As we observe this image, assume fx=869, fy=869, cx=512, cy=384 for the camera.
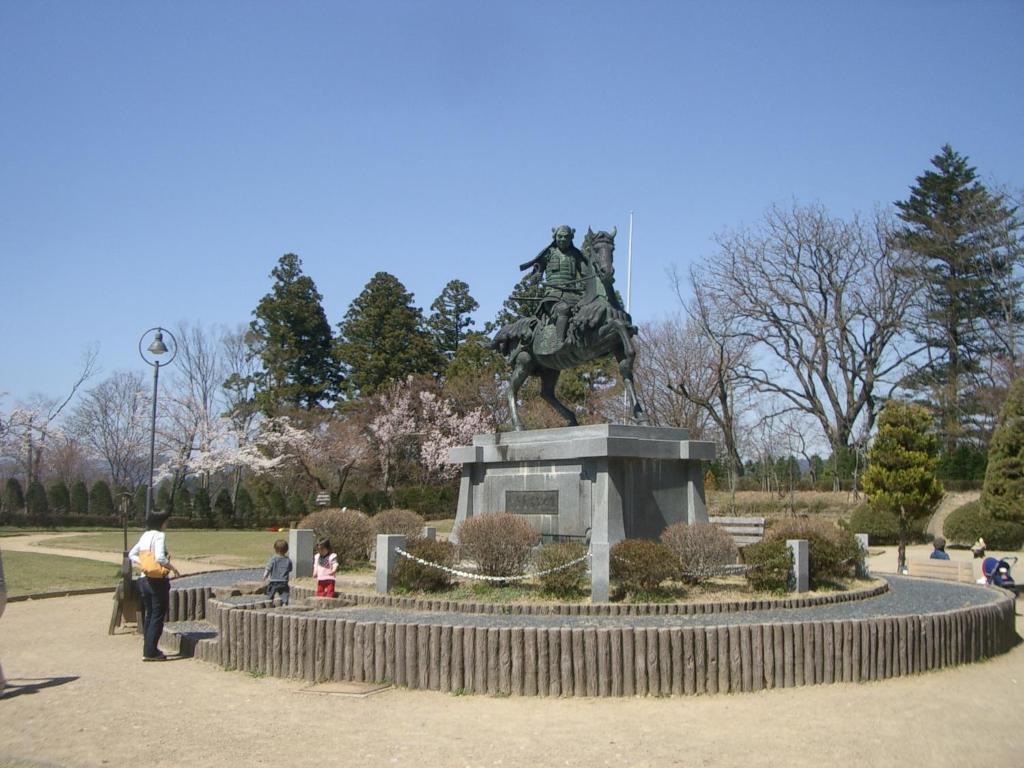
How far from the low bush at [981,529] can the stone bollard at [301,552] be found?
72.2 ft

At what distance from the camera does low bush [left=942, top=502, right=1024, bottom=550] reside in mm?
27578

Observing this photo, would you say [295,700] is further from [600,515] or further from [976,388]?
[976,388]

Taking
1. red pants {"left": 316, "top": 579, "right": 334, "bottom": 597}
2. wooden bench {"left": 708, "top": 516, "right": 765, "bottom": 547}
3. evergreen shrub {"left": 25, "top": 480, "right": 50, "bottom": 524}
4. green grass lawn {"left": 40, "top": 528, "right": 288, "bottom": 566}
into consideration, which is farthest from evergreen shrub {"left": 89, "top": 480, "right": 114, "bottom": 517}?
red pants {"left": 316, "top": 579, "right": 334, "bottom": 597}

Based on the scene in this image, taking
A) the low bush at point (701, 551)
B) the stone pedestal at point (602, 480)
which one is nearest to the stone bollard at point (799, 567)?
the low bush at point (701, 551)

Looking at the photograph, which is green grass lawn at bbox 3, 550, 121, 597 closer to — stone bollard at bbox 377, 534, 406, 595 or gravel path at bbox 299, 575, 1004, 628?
stone bollard at bbox 377, 534, 406, 595

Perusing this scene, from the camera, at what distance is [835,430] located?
46781 mm

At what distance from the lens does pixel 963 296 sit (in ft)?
152

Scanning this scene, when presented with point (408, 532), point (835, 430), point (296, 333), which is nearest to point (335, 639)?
point (408, 532)

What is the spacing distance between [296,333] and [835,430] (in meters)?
34.3

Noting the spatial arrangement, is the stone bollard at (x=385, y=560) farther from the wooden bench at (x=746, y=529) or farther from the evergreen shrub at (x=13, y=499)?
the evergreen shrub at (x=13, y=499)

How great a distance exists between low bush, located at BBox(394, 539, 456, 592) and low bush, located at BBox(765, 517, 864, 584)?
193 inches

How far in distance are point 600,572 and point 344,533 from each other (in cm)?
622

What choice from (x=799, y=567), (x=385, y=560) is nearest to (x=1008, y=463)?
(x=799, y=567)

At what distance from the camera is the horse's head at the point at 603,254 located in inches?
615
